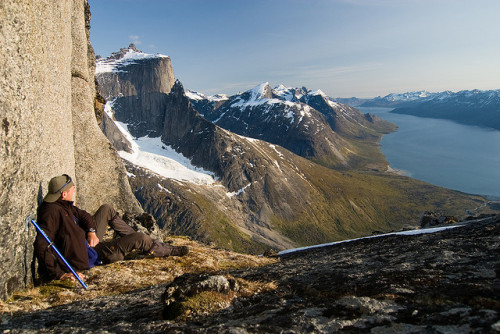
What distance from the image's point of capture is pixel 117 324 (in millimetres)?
6609

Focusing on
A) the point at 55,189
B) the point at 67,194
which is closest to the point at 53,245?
the point at 67,194

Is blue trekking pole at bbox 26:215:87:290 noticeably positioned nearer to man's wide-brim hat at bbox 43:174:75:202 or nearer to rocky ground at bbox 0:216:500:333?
rocky ground at bbox 0:216:500:333

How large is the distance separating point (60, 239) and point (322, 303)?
10.5 m

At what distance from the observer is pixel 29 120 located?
1148 centimetres

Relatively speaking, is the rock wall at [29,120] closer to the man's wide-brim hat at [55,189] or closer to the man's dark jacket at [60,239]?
the man's dark jacket at [60,239]

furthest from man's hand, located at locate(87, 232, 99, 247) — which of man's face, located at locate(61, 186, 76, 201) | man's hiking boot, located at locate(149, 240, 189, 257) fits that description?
man's hiking boot, located at locate(149, 240, 189, 257)

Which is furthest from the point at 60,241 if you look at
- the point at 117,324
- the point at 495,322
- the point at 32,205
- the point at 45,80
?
the point at 495,322

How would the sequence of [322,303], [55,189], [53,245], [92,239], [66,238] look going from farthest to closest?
[92,239] < [55,189] < [66,238] < [53,245] < [322,303]

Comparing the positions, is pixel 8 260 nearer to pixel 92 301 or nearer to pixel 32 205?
pixel 32 205

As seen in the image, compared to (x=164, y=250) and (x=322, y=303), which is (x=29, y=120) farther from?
(x=322, y=303)

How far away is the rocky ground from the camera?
16.8ft

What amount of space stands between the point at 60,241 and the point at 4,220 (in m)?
2.31

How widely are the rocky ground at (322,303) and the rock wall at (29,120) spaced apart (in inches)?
90.1

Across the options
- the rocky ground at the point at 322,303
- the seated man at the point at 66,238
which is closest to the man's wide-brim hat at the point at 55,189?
the seated man at the point at 66,238
